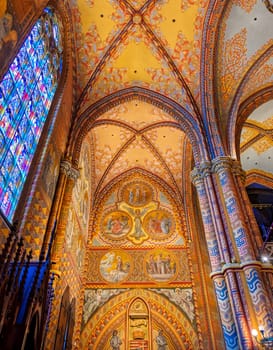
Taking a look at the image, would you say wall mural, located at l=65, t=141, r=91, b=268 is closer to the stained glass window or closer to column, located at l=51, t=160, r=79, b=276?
column, located at l=51, t=160, r=79, b=276

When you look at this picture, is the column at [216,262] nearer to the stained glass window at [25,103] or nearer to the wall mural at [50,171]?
the wall mural at [50,171]

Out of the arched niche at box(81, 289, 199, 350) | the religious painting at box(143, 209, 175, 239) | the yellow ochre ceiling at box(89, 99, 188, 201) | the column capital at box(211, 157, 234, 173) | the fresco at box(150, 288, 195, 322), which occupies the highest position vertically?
the yellow ochre ceiling at box(89, 99, 188, 201)

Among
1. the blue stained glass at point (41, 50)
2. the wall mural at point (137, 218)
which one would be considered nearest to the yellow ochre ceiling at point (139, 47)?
the blue stained glass at point (41, 50)

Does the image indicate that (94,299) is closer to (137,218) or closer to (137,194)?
Result: (137,218)

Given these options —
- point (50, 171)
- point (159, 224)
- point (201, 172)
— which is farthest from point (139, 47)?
point (159, 224)

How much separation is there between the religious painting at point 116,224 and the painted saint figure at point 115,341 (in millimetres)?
3907

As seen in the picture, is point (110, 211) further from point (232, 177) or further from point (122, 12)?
point (122, 12)

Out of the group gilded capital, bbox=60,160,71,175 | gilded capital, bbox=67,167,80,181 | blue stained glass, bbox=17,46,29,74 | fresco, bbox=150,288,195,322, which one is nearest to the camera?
blue stained glass, bbox=17,46,29,74

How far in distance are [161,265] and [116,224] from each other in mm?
2863

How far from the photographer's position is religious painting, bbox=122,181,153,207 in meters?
14.2

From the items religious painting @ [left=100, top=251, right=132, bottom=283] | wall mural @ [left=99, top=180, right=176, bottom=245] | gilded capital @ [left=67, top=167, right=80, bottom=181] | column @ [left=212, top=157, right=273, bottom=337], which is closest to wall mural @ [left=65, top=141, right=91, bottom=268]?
gilded capital @ [left=67, top=167, right=80, bottom=181]

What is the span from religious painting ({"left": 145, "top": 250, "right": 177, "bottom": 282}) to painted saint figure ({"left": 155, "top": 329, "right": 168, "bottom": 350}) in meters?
1.97

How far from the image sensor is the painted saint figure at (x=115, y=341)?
1014cm

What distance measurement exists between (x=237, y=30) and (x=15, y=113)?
7.60m
